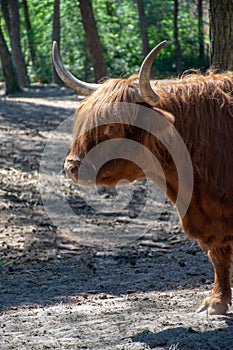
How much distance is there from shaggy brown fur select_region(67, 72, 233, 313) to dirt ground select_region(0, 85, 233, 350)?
31.3 inches

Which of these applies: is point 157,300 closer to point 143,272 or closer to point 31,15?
point 143,272

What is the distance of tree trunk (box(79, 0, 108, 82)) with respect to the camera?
42.0 ft

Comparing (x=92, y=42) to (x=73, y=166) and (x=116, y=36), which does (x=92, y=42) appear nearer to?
(x=73, y=166)

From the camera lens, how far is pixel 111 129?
16.8ft

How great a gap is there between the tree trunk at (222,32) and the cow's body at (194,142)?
239 cm

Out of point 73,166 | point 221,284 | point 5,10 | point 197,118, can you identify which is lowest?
point 221,284

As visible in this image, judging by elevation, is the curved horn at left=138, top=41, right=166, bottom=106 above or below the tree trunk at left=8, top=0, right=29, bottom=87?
above

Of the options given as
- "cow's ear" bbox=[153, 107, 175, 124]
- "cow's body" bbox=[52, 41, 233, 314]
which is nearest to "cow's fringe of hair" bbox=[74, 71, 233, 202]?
"cow's body" bbox=[52, 41, 233, 314]

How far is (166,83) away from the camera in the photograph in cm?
543

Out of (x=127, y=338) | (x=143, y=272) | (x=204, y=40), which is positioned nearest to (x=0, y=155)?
(x=143, y=272)

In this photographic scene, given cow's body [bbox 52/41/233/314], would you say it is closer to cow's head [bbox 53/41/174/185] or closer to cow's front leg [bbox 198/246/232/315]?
cow's head [bbox 53/41/174/185]

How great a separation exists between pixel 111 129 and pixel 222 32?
9.87 feet

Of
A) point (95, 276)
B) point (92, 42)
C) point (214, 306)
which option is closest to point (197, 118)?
point (214, 306)

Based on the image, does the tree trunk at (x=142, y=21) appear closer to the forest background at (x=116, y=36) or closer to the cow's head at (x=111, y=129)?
the forest background at (x=116, y=36)
